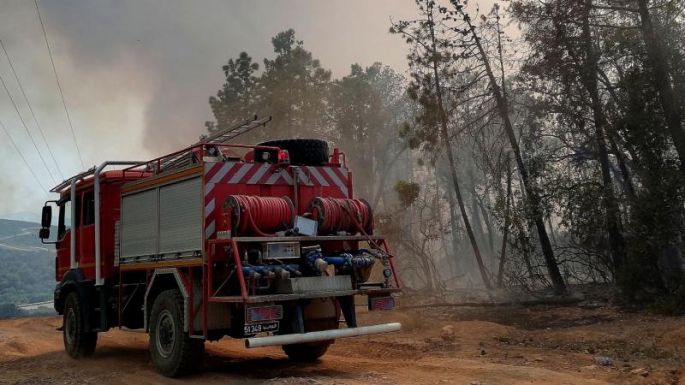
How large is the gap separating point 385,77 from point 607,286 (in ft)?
93.7

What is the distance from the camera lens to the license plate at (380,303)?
24.7 ft

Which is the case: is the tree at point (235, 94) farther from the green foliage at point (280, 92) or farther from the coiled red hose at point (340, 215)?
the coiled red hose at point (340, 215)

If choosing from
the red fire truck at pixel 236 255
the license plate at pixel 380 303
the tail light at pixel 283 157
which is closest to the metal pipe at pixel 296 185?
the red fire truck at pixel 236 255

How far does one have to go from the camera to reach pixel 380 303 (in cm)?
760

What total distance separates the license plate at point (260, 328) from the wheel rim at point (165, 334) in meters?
1.67

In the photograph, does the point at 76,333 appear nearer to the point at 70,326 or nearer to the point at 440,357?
the point at 70,326

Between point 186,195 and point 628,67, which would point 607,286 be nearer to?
point 628,67

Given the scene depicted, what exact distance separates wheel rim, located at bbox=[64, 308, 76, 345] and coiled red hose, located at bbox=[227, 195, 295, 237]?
15.9 ft

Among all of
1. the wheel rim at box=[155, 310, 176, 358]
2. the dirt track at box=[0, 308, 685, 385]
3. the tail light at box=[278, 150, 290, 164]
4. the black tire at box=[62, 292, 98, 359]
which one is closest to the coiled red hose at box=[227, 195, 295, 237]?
the tail light at box=[278, 150, 290, 164]

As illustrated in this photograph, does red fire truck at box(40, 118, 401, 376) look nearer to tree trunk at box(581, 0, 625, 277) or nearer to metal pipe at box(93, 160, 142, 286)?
metal pipe at box(93, 160, 142, 286)

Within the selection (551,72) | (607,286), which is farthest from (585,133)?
(607,286)

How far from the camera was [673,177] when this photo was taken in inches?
492

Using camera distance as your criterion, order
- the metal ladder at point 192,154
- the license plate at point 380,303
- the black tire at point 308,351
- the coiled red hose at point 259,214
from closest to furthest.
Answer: the coiled red hose at point 259,214 < the license plate at point 380,303 < the metal ladder at point 192,154 < the black tire at point 308,351

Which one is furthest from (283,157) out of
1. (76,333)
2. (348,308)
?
(76,333)
